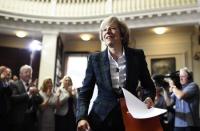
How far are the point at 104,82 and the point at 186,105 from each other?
10.5ft

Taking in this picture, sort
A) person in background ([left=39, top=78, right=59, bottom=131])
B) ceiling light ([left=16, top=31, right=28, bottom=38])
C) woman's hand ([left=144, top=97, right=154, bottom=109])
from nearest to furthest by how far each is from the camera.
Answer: woman's hand ([left=144, top=97, right=154, bottom=109])
person in background ([left=39, top=78, right=59, bottom=131])
ceiling light ([left=16, top=31, right=28, bottom=38])

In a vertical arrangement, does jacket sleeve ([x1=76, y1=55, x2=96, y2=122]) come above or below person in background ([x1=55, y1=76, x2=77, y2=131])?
above

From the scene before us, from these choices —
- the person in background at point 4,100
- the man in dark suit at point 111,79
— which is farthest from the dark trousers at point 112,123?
the person in background at point 4,100

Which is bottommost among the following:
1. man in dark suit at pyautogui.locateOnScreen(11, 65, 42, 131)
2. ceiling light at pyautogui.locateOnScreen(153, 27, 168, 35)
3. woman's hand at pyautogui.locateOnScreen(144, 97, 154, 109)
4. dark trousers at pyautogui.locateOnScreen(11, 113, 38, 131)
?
dark trousers at pyautogui.locateOnScreen(11, 113, 38, 131)

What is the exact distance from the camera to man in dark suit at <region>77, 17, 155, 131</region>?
1876mm

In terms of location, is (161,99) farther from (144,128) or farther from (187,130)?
(144,128)

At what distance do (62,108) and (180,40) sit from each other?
7671 millimetres

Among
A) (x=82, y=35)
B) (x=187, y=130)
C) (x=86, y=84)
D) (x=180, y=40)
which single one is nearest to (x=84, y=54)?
(x=82, y=35)

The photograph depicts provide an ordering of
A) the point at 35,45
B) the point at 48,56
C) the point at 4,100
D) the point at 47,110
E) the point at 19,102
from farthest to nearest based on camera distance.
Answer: the point at 35,45, the point at 48,56, the point at 47,110, the point at 19,102, the point at 4,100

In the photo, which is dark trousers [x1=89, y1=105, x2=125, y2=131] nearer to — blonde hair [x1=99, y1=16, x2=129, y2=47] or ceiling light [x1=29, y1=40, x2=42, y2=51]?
blonde hair [x1=99, y1=16, x2=129, y2=47]

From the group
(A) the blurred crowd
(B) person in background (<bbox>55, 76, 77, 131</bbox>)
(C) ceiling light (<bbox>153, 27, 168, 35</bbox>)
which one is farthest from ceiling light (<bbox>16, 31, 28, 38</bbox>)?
(B) person in background (<bbox>55, 76, 77, 131</bbox>)

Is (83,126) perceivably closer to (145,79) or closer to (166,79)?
(145,79)

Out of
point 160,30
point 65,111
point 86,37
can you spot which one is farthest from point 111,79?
point 86,37

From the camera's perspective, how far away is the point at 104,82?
1947mm
